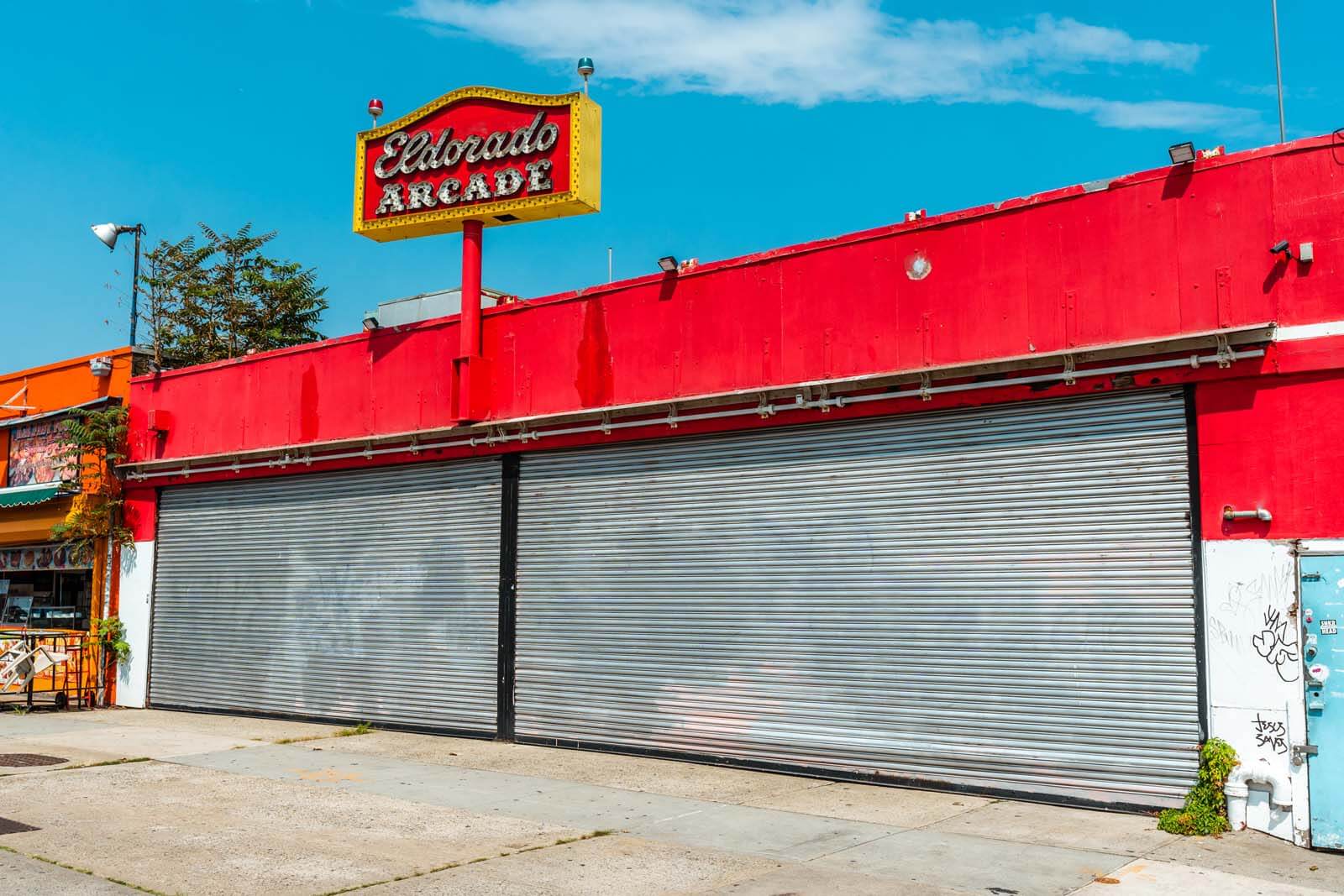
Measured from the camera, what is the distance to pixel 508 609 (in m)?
16.3

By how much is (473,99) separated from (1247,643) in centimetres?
1265

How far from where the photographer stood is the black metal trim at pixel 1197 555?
421 inches

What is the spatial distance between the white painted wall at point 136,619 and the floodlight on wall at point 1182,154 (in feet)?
58.9

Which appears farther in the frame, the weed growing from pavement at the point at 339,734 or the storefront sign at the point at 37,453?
the storefront sign at the point at 37,453

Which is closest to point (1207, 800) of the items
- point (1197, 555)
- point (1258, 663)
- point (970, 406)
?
point (1258, 663)

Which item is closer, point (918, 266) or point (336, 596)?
point (918, 266)

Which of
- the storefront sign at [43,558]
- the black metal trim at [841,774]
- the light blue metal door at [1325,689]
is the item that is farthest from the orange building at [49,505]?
the light blue metal door at [1325,689]

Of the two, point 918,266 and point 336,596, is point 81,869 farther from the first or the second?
point 918,266

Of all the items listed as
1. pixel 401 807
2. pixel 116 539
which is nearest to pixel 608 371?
pixel 401 807

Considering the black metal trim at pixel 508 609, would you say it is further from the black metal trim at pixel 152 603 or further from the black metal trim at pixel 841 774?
the black metal trim at pixel 152 603

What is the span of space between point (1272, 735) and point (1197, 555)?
5.50 feet

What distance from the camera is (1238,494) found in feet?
35.1

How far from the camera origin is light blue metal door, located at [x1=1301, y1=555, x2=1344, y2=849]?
9.84m

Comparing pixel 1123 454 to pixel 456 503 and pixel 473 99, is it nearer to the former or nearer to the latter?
pixel 456 503
